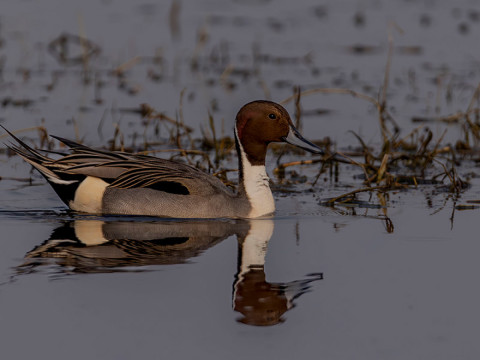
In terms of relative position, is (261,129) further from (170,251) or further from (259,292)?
(259,292)

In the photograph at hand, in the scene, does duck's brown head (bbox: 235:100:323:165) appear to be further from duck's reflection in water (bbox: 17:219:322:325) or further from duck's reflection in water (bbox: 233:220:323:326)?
duck's reflection in water (bbox: 233:220:323:326)

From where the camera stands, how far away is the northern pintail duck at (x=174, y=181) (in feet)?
26.3

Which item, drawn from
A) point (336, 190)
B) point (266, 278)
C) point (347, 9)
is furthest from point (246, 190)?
point (347, 9)

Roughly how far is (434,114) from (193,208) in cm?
507

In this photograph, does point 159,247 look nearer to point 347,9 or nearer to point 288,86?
point 288,86

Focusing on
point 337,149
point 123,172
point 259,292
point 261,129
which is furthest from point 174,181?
point 337,149

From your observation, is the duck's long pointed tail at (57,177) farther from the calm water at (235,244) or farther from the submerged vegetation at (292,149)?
the submerged vegetation at (292,149)

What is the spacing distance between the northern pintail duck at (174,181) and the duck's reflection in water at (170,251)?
15cm

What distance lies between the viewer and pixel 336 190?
30.2 ft

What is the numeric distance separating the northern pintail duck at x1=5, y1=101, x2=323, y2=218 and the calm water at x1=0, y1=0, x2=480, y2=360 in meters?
0.16

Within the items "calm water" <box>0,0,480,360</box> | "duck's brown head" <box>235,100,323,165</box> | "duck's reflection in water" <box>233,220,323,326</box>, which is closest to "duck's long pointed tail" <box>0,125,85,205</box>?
"calm water" <box>0,0,480,360</box>

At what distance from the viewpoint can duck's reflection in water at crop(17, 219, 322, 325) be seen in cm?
584

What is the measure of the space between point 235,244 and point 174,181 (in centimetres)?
106

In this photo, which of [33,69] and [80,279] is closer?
[80,279]
